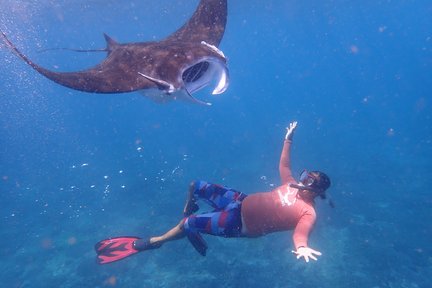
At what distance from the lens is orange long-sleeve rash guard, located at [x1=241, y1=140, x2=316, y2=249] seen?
6.00 meters

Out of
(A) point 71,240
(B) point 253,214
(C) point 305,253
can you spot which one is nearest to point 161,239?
(B) point 253,214

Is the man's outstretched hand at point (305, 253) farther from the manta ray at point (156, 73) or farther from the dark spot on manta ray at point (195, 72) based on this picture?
the dark spot on manta ray at point (195, 72)

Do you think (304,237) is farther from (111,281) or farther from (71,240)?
(71,240)

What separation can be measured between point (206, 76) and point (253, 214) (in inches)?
119

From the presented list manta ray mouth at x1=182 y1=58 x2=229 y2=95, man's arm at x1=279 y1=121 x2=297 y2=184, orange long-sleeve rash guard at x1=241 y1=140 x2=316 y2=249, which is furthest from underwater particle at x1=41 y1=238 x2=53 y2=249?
manta ray mouth at x1=182 y1=58 x2=229 y2=95

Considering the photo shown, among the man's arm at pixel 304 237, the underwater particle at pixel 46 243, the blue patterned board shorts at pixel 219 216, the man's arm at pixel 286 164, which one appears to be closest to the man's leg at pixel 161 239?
the blue patterned board shorts at pixel 219 216

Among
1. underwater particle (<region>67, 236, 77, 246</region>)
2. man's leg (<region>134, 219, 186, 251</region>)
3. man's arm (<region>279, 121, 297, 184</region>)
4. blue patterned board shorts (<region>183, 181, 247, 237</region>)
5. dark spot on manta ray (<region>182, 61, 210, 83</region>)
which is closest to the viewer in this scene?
dark spot on manta ray (<region>182, 61, 210, 83</region>)

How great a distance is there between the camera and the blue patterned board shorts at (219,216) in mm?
6957

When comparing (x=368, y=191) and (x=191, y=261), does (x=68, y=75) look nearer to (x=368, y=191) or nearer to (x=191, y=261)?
(x=191, y=261)

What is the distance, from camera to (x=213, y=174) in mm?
19672

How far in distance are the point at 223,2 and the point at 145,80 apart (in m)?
4.54

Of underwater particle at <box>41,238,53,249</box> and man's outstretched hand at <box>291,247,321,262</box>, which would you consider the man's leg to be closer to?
man's outstretched hand at <box>291,247,321,262</box>

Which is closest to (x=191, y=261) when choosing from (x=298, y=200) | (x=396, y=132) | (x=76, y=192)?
(x=298, y=200)

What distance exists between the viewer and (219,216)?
278 inches
